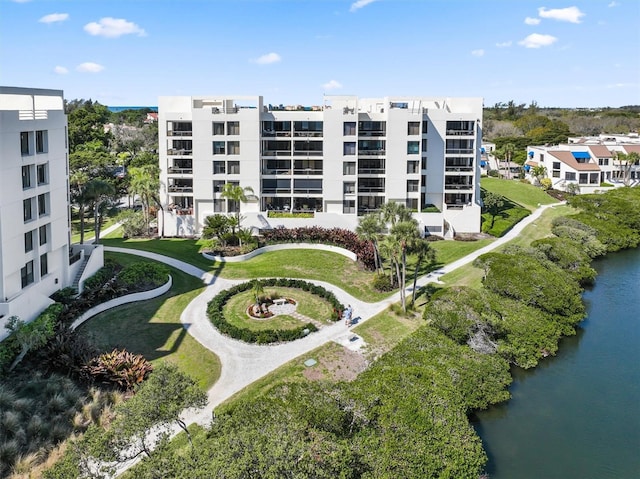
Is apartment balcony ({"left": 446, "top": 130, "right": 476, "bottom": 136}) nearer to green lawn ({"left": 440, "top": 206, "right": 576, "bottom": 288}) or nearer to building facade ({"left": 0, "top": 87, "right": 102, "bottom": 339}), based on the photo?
green lawn ({"left": 440, "top": 206, "right": 576, "bottom": 288})

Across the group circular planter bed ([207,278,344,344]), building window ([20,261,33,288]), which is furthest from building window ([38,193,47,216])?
circular planter bed ([207,278,344,344])

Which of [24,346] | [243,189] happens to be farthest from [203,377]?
[243,189]

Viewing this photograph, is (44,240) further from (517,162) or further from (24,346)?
(517,162)

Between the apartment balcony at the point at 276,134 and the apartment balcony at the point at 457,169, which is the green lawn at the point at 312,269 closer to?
the apartment balcony at the point at 276,134

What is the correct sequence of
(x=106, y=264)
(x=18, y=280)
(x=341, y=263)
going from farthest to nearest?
(x=341, y=263) < (x=106, y=264) < (x=18, y=280)

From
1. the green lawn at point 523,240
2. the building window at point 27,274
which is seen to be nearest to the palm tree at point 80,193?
the building window at point 27,274

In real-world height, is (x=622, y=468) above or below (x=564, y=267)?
below

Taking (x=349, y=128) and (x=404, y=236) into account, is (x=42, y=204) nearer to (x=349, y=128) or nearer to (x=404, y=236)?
(x=404, y=236)
